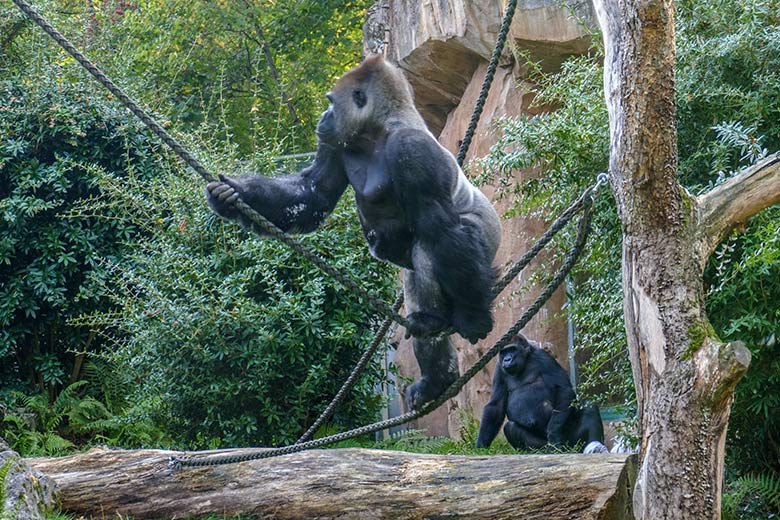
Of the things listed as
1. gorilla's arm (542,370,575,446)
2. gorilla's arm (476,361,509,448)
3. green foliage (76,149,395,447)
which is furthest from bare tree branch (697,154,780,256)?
gorilla's arm (476,361,509,448)

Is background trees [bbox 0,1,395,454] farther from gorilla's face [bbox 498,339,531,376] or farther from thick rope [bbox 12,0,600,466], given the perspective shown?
thick rope [bbox 12,0,600,466]

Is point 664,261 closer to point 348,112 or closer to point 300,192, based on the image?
point 348,112

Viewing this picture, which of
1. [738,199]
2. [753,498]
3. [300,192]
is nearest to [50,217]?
[300,192]

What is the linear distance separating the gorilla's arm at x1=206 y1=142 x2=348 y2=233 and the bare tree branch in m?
1.71

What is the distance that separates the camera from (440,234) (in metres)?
3.56

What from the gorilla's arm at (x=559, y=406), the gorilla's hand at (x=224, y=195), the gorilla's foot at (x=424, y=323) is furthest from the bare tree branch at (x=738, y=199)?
the gorilla's arm at (x=559, y=406)

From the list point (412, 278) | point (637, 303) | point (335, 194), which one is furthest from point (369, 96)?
point (637, 303)

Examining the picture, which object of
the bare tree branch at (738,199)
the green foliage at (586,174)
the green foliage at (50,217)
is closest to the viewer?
the bare tree branch at (738,199)

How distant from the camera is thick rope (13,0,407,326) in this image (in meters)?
3.11

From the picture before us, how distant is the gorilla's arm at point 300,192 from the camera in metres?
3.92

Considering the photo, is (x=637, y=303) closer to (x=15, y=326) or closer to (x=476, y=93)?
(x=476, y=93)

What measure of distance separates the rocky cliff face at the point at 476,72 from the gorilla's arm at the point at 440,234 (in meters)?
2.73

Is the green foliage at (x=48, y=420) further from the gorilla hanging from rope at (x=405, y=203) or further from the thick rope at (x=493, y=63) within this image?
the thick rope at (x=493, y=63)

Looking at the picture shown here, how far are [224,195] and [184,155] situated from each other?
1.54 feet
